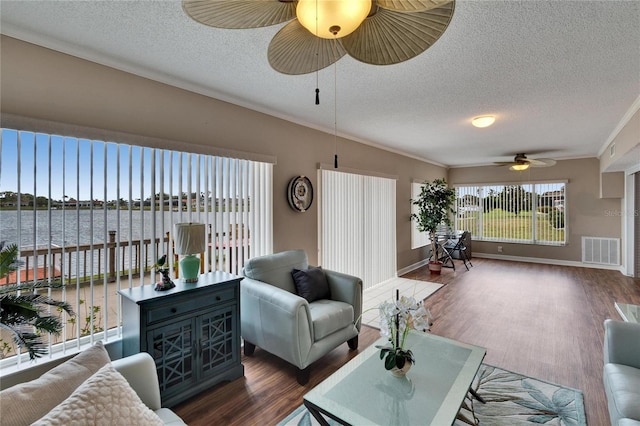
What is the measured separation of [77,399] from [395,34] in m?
1.75

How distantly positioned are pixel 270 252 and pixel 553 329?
3.38m

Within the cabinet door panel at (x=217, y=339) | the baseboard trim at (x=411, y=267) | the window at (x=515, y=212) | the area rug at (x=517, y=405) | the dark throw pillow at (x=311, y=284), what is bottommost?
the area rug at (x=517, y=405)

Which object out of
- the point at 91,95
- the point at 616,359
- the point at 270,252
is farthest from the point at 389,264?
the point at 91,95

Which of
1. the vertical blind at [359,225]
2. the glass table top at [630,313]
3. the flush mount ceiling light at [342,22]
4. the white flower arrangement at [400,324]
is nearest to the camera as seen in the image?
the flush mount ceiling light at [342,22]

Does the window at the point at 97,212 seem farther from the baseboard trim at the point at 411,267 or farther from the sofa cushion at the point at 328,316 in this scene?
the baseboard trim at the point at 411,267

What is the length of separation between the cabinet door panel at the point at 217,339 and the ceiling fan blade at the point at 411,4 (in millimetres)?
2270

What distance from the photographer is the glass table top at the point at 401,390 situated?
57.2 inches

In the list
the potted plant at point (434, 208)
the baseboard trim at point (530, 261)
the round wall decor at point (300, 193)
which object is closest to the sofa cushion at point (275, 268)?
the round wall decor at point (300, 193)

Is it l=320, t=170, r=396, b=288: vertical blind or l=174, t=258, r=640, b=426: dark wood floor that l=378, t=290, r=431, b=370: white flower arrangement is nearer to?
l=174, t=258, r=640, b=426: dark wood floor

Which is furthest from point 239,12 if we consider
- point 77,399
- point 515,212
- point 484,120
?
point 515,212

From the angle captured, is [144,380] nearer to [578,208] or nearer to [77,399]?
[77,399]

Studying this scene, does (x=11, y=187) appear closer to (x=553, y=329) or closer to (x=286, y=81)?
(x=286, y=81)

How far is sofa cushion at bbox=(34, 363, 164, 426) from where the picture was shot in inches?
36.3

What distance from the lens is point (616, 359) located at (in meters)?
1.88
